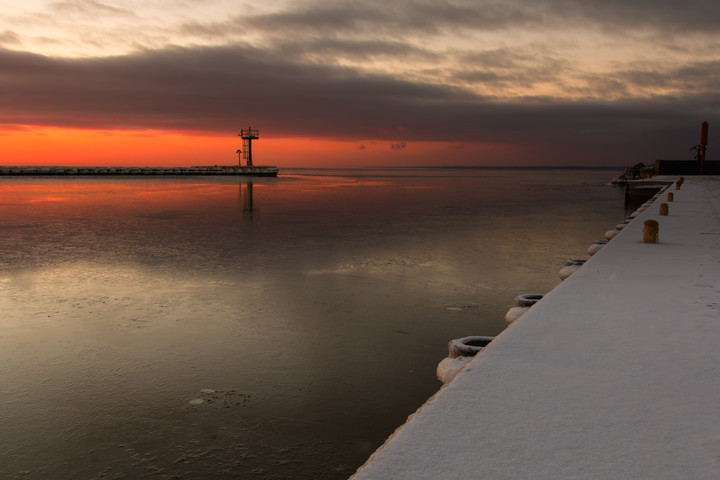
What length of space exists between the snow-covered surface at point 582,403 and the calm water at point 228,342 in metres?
1.23

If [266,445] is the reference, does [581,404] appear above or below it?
above

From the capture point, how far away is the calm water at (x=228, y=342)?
402 centimetres

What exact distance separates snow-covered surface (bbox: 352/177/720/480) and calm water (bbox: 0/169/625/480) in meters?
1.23

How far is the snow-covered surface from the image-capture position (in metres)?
2.37

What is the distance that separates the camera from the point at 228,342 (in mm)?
6219

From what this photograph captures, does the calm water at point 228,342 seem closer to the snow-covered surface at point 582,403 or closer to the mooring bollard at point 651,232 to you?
the snow-covered surface at point 582,403

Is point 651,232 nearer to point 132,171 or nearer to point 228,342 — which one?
point 228,342

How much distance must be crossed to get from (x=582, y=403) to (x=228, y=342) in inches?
166

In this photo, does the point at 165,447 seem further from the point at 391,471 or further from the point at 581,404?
the point at 581,404

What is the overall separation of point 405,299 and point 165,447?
474 cm

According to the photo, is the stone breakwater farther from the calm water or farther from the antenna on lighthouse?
the calm water

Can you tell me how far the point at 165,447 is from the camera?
13.2 feet

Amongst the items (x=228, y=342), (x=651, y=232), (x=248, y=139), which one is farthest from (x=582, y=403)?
(x=248, y=139)

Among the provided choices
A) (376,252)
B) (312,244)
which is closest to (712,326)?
(376,252)
